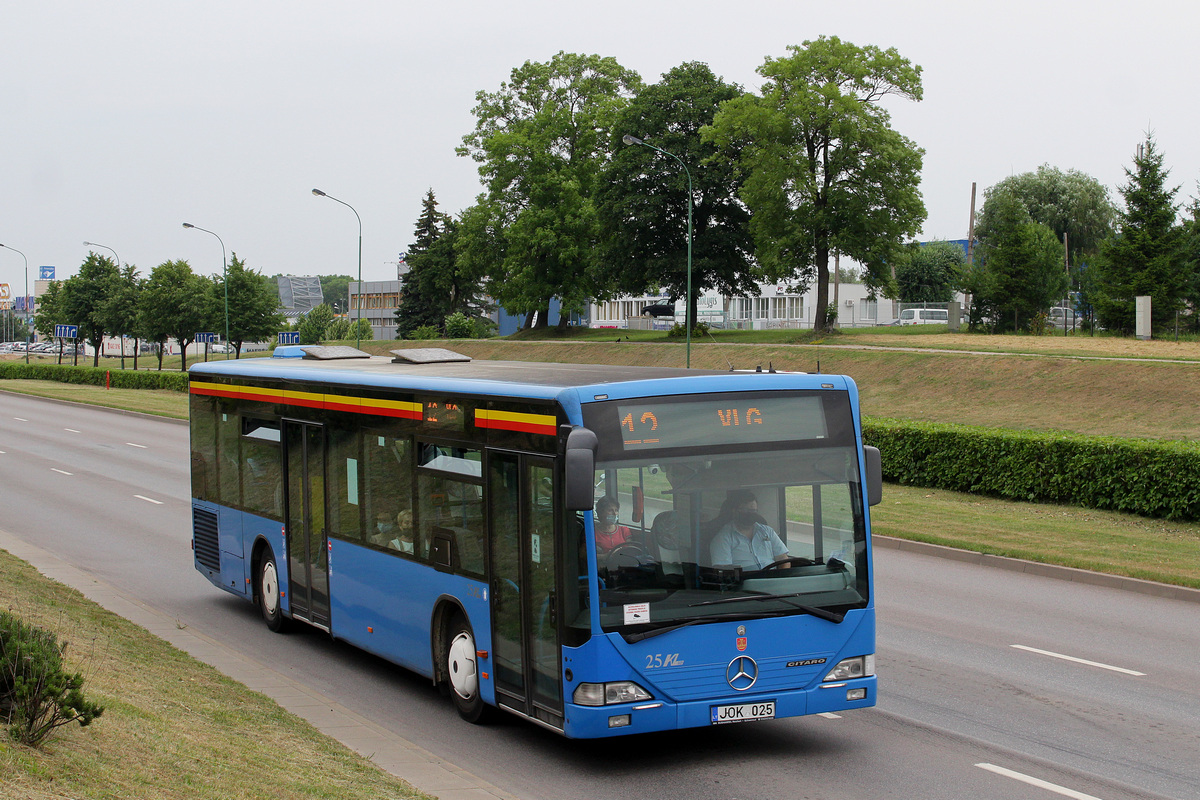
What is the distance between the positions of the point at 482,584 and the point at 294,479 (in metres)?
3.91

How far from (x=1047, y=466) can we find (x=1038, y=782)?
46.1 feet

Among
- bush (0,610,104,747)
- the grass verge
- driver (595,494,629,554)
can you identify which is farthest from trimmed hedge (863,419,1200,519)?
bush (0,610,104,747)

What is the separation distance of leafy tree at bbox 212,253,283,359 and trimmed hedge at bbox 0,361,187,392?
5588 mm

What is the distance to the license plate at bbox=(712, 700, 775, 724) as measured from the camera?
7.64 meters

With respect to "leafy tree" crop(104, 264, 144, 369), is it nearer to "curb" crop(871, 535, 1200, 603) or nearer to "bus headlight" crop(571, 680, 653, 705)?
"curb" crop(871, 535, 1200, 603)

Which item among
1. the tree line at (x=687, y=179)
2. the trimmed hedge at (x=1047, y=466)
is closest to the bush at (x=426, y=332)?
the tree line at (x=687, y=179)

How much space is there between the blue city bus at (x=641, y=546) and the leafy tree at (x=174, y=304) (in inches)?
2716

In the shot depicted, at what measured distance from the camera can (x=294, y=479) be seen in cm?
1175

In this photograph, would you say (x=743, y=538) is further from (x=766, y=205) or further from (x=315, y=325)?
(x=315, y=325)

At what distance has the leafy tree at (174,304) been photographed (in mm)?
74875

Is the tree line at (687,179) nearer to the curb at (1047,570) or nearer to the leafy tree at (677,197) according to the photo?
the leafy tree at (677,197)

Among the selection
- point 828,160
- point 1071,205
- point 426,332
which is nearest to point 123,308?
point 426,332

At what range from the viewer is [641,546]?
7578 millimetres

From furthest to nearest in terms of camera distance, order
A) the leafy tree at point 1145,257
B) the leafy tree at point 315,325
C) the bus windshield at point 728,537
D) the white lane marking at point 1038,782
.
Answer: the leafy tree at point 315,325
the leafy tree at point 1145,257
the bus windshield at point 728,537
the white lane marking at point 1038,782
